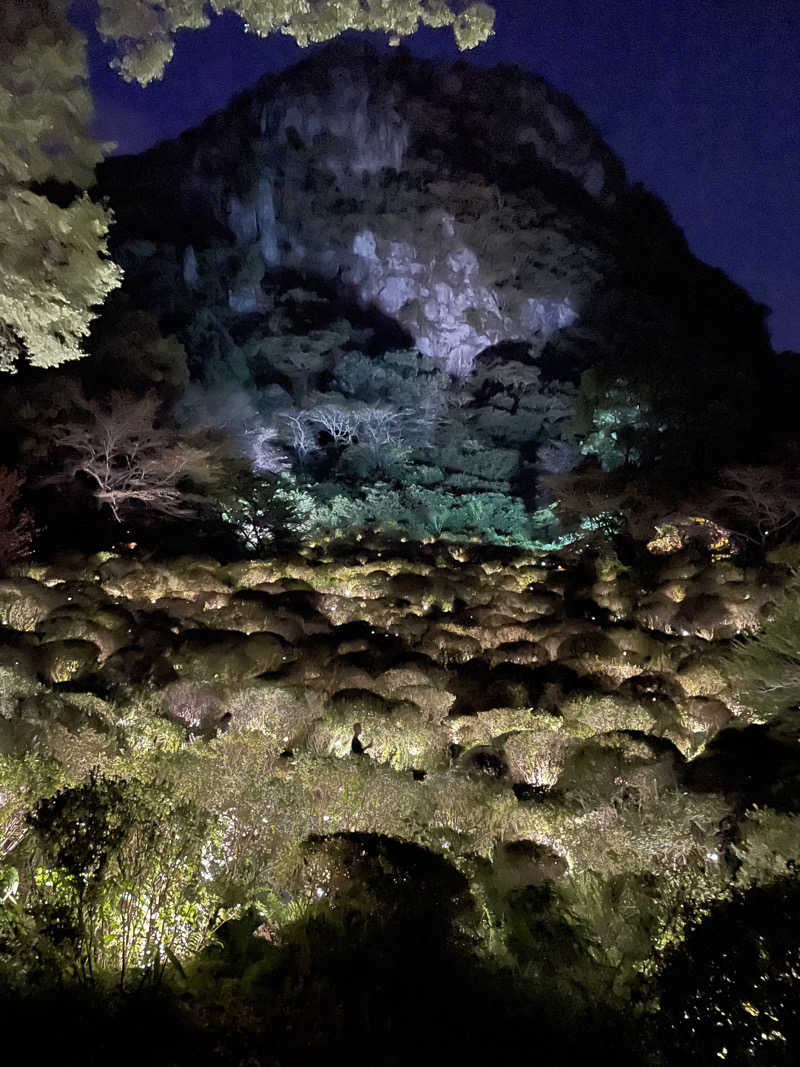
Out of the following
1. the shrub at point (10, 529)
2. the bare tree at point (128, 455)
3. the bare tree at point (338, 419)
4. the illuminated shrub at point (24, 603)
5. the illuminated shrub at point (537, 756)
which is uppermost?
the bare tree at point (338, 419)

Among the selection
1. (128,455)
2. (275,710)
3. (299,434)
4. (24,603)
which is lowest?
(275,710)

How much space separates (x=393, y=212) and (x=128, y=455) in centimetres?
2127

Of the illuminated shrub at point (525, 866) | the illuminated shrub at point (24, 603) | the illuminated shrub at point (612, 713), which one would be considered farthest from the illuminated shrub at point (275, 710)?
the illuminated shrub at point (24, 603)

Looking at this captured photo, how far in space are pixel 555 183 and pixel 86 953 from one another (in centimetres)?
3639

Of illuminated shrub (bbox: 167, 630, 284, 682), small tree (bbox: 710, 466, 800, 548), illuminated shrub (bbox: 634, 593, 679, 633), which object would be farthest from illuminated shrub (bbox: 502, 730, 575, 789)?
small tree (bbox: 710, 466, 800, 548)

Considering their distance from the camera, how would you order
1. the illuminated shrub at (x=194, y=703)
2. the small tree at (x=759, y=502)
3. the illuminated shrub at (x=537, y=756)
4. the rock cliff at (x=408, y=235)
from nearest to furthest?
1. the illuminated shrub at (x=537, y=756)
2. the illuminated shrub at (x=194, y=703)
3. the small tree at (x=759, y=502)
4. the rock cliff at (x=408, y=235)

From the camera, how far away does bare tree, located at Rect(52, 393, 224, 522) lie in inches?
419

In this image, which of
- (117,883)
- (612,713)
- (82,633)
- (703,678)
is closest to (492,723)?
(612,713)

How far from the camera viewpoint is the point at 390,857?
12.3 ft

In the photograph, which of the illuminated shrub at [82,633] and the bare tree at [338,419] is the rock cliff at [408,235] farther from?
the illuminated shrub at [82,633]

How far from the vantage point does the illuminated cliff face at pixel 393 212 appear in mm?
26938

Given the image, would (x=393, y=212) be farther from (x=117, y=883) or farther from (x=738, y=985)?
(x=738, y=985)

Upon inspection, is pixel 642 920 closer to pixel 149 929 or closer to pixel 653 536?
pixel 149 929

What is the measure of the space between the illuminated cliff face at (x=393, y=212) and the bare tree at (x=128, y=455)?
16904mm
